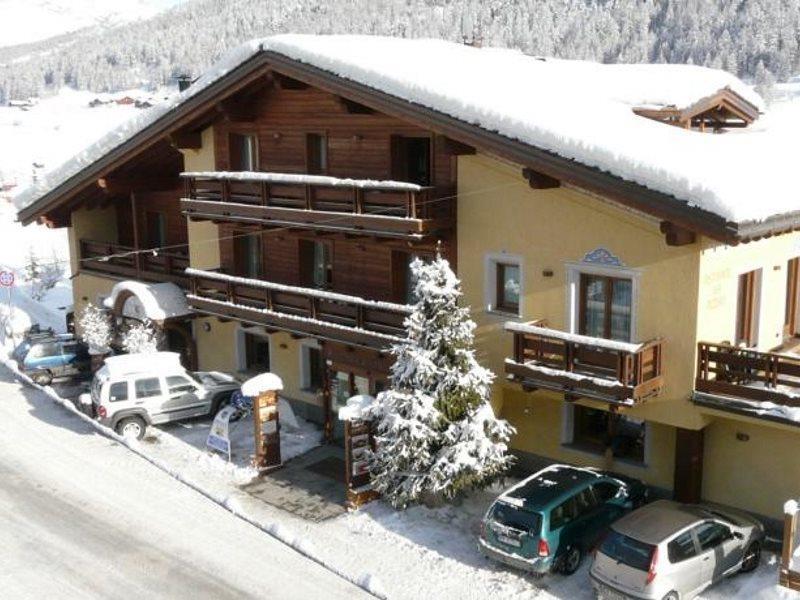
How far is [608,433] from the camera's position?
19.1 meters

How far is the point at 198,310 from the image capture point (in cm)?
2505

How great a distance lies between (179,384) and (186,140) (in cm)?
711

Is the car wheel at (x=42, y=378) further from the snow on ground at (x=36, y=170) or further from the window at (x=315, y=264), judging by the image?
the window at (x=315, y=264)

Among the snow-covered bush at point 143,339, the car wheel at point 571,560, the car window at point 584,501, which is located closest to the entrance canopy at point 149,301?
the snow-covered bush at point 143,339

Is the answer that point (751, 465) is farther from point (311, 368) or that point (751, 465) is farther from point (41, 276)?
point (41, 276)

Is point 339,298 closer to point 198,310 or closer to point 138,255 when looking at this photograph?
point 198,310

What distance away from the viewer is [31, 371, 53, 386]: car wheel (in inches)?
1124

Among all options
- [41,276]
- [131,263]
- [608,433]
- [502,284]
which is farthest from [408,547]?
[41,276]

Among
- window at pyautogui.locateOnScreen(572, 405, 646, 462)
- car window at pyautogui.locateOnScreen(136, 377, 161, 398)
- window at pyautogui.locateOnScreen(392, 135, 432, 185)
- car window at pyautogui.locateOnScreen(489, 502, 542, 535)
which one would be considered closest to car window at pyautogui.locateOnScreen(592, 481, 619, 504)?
car window at pyautogui.locateOnScreen(489, 502, 542, 535)

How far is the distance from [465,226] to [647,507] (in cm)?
744

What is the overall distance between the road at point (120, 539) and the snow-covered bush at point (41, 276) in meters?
20.9

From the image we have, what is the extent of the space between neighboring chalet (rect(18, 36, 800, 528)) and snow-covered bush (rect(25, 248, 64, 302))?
16.6m

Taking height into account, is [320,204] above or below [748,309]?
above

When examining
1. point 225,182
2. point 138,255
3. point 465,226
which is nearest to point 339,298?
point 465,226
